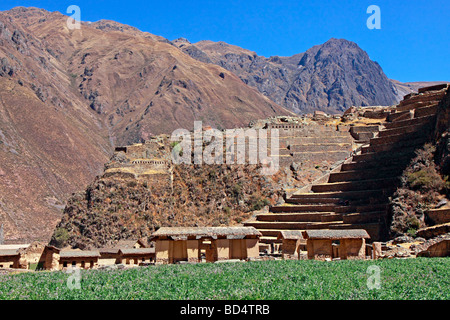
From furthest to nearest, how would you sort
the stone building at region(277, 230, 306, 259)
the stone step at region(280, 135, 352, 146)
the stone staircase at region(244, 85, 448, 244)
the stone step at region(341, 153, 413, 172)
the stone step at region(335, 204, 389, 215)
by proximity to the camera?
the stone step at region(280, 135, 352, 146), the stone step at region(341, 153, 413, 172), the stone staircase at region(244, 85, 448, 244), the stone step at region(335, 204, 389, 215), the stone building at region(277, 230, 306, 259)

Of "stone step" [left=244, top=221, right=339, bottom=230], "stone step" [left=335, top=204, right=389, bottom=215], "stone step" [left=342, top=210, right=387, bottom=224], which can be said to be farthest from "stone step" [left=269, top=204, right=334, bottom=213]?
"stone step" [left=342, top=210, right=387, bottom=224]

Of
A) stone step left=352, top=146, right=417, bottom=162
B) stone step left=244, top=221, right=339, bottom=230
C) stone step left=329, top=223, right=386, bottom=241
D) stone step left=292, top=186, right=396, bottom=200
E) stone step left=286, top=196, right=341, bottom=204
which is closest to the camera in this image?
stone step left=329, top=223, right=386, bottom=241

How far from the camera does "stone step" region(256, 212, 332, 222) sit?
5294 cm

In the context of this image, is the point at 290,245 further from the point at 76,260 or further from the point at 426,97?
the point at 426,97

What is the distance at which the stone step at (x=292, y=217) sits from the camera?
52938 mm

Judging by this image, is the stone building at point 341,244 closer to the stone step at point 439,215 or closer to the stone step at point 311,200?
the stone step at point 439,215

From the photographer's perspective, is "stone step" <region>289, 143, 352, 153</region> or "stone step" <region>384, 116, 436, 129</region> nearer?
"stone step" <region>384, 116, 436, 129</region>

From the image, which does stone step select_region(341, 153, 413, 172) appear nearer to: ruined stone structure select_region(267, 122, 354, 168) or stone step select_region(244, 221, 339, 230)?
ruined stone structure select_region(267, 122, 354, 168)

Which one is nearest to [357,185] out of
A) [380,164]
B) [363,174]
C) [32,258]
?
[363,174]

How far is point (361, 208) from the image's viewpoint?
5062cm

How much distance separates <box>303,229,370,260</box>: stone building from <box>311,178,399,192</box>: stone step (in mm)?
16186

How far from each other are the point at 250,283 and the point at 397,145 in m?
38.5

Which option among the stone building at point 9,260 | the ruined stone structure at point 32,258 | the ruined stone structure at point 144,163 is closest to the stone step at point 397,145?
the ruined stone structure at point 144,163
